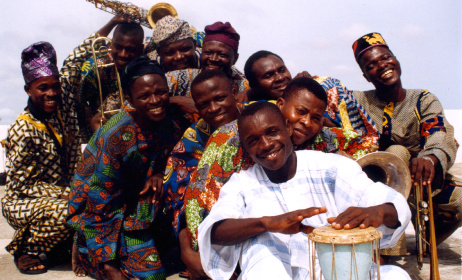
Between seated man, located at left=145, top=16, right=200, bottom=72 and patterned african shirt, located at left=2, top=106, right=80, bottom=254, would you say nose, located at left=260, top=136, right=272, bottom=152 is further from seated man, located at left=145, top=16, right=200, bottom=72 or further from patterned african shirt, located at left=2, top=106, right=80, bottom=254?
patterned african shirt, located at left=2, top=106, right=80, bottom=254

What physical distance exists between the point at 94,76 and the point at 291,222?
141 inches

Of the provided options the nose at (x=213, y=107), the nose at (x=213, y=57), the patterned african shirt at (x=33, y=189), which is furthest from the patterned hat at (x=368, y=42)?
the patterned african shirt at (x=33, y=189)

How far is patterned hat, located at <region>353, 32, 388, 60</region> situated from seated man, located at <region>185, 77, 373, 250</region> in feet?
3.87

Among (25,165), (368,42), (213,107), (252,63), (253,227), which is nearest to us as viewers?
(253,227)

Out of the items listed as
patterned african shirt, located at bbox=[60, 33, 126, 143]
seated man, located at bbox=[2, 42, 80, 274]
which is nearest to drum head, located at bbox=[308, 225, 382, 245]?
seated man, located at bbox=[2, 42, 80, 274]

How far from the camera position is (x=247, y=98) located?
13.1 feet

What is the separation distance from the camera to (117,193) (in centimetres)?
361

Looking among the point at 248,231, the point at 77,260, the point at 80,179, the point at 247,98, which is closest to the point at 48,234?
the point at 77,260

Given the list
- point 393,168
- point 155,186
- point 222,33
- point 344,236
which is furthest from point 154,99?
point 344,236

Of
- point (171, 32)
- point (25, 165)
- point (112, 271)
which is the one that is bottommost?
point (112, 271)

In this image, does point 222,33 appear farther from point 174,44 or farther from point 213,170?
point 213,170

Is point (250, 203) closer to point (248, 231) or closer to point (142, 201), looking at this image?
point (248, 231)

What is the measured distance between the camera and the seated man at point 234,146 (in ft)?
9.68

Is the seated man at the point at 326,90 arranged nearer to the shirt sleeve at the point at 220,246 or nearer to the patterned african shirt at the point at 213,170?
the patterned african shirt at the point at 213,170
